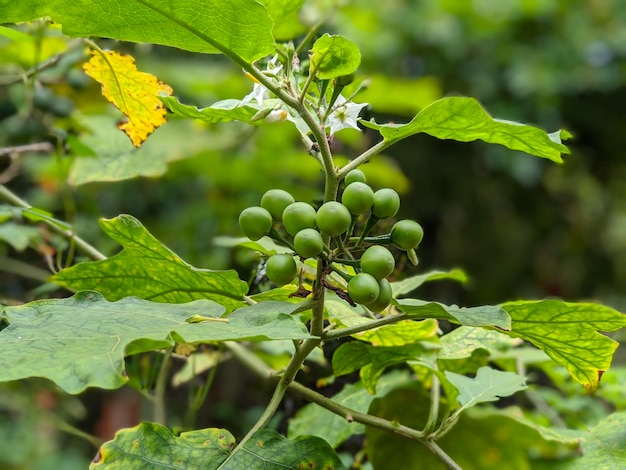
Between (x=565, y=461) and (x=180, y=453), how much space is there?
63 centimetres

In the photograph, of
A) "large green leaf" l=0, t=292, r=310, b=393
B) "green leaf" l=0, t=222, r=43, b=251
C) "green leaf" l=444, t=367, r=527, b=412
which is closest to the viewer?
"large green leaf" l=0, t=292, r=310, b=393

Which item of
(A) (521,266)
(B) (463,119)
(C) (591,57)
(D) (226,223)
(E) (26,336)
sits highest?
(C) (591,57)

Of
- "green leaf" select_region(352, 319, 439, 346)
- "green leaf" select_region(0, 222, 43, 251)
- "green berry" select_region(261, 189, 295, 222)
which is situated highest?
"green berry" select_region(261, 189, 295, 222)

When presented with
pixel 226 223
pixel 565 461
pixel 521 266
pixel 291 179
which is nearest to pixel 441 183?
pixel 521 266

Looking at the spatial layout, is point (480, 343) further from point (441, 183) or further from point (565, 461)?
point (441, 183)

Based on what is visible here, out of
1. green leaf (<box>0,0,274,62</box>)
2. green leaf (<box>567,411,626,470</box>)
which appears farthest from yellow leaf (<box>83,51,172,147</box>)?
green leaf (<box>567,411,626,470</box>)

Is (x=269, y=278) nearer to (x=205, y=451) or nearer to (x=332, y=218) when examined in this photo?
(x=332, y=218)

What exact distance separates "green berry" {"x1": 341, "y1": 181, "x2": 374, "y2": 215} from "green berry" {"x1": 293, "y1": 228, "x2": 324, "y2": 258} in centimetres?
5

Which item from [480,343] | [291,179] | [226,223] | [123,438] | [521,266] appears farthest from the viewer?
[521,266]

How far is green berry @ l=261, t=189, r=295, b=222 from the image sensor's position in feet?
2.22

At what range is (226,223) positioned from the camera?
227cm

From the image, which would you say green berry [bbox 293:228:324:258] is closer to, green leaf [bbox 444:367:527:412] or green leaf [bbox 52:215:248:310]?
green leaf [bbox 52:215:248:310]

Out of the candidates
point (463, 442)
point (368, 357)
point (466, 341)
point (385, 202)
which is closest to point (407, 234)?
point (385, 202)

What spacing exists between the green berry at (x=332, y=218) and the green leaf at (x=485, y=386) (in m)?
0.33
